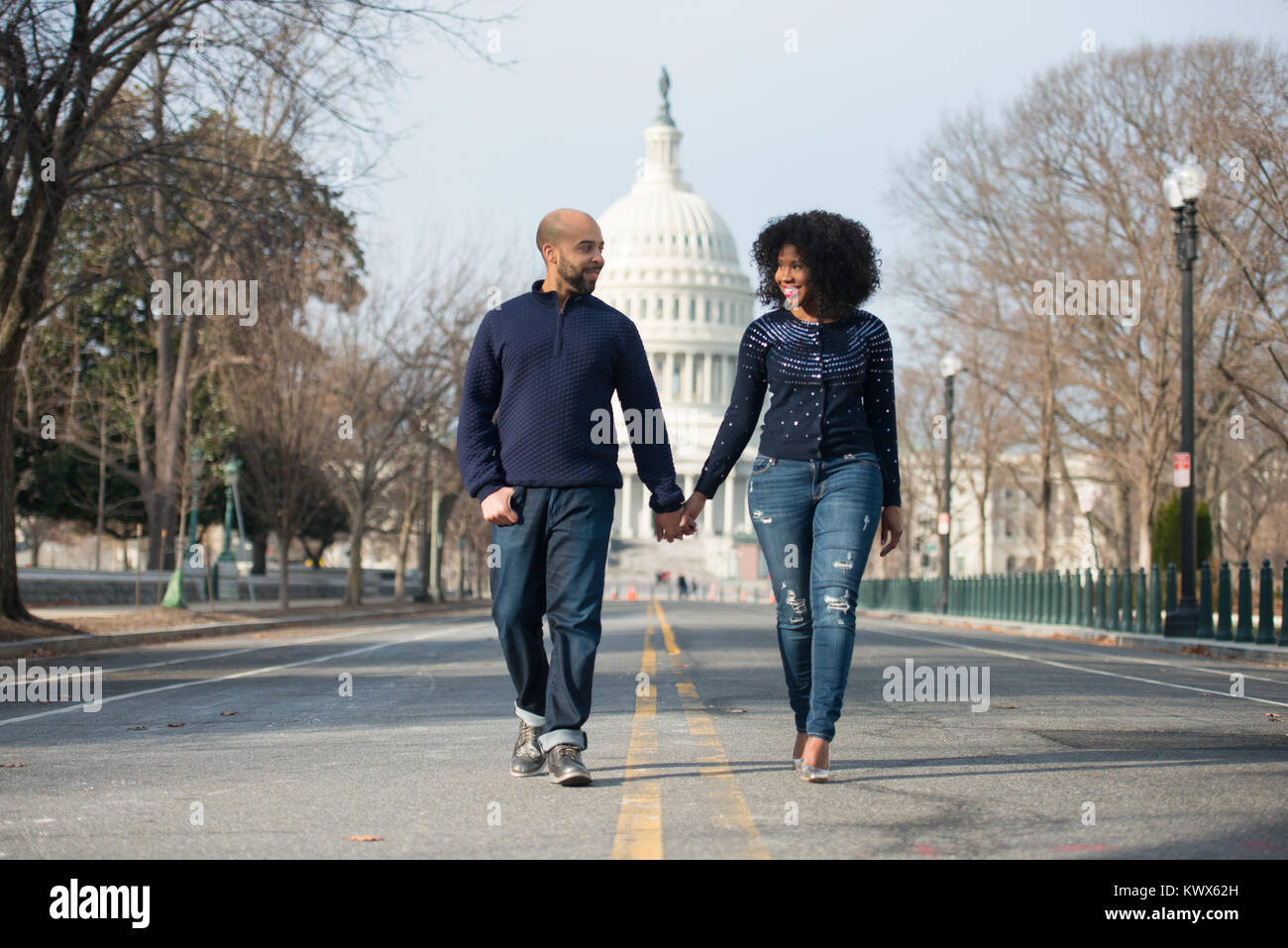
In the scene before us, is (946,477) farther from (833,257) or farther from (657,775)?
(657,775)

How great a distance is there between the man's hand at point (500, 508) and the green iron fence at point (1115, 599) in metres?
13.8

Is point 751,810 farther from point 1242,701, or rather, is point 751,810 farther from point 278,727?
point 1242,701

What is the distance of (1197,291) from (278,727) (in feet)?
99.5

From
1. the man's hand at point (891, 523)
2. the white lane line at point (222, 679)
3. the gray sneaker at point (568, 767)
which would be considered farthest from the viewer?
the white lane line at point (222, 679)

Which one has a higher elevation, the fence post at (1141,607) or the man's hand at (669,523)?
the man's hand at (669,523)

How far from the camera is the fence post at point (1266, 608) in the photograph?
740 inches

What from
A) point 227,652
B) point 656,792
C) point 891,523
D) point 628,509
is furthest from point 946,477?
point 628,509

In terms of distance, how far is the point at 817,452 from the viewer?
6297 mm

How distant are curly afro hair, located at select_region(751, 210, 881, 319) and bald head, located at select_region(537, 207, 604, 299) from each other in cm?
83

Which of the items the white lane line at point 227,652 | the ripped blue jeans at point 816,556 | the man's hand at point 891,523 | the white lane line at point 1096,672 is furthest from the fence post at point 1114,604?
the ripped blue jeans at point 816,556

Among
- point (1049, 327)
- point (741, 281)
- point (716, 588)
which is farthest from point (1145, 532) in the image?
point (741, 281)

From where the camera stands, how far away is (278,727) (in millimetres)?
8555

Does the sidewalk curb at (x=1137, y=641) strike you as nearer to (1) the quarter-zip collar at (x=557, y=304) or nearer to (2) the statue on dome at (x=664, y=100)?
(1) the quarter-zip collar at (x=557, y=304)

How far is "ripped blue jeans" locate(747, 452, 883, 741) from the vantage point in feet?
20.0
